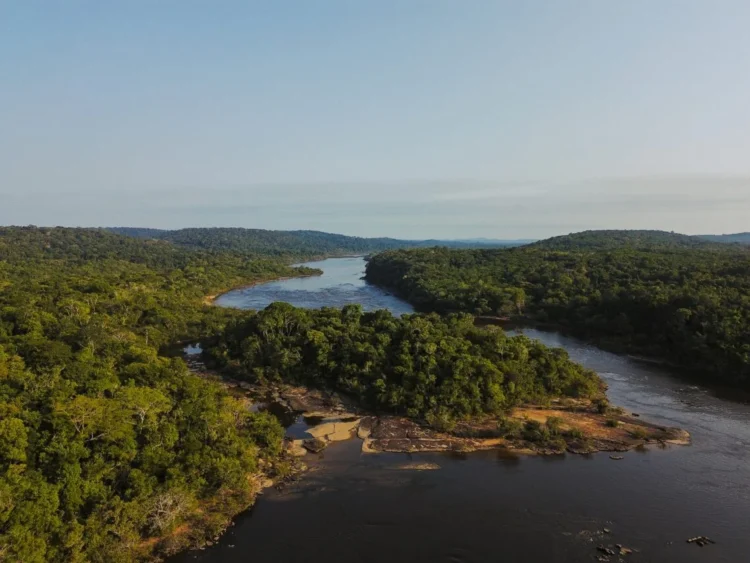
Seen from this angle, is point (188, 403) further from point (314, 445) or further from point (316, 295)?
point (316, 295)

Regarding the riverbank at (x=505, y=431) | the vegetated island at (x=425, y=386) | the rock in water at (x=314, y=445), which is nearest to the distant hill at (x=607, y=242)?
the vegetated island at (x=425, y=386)

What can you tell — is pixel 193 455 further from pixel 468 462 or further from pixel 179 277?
pixel 179 277

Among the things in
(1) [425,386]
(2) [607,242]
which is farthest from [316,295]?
(2) [607,242]

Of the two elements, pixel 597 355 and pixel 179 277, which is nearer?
pixel 597 355

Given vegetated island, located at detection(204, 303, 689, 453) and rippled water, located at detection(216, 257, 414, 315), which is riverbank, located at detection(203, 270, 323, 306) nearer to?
rippled water, located at detection(216, 257, 414, 315)

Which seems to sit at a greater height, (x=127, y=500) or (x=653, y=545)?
(x=127, y=500)

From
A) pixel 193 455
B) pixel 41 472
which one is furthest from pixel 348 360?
pixel 41 472

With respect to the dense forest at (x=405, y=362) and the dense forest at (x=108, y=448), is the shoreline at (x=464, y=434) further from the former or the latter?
the dense forest at (x=108, y=448)
